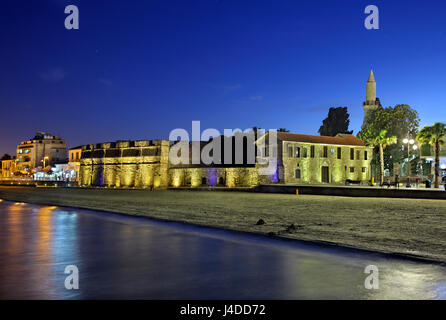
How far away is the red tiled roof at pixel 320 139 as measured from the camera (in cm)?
5261

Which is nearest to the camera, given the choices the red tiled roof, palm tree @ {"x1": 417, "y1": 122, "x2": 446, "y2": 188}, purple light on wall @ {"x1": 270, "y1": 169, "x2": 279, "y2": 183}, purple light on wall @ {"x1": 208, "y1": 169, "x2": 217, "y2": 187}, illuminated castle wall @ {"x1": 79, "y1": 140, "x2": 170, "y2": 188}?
palm tree @ {"x1": 417, "y1": 122, "x2": 446, "y2": 188}

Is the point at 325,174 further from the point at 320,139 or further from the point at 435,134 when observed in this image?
the point at 435,134

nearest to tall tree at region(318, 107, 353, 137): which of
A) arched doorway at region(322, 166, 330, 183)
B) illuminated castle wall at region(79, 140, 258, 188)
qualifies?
arched doorway at region(322, 166, 330, 183)

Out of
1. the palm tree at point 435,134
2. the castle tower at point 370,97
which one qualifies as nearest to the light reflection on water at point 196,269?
the palm tree at point 435,134

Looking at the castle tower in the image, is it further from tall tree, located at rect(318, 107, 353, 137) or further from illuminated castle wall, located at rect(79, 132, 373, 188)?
illuminated castle wall, located at rect(79, 132, 373, 188)

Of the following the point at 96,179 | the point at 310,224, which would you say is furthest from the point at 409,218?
the point at 96,179

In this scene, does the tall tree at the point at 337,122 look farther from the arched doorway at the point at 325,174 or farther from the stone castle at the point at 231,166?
the arched doorway at the point at 325,174

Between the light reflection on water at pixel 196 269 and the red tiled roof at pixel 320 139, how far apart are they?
41728mm

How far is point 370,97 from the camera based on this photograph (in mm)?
76562

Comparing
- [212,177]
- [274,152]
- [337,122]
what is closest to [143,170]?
[212,177]

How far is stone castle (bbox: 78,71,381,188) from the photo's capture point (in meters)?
51.0

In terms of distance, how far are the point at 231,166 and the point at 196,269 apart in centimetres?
4368

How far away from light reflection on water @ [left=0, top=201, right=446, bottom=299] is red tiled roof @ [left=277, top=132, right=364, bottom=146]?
41.7m
